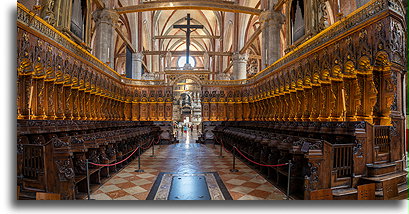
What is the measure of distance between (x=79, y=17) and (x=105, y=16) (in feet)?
10.3

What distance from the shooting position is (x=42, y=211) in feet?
10.4

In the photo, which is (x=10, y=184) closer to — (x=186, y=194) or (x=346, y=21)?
(x=186, y=194)

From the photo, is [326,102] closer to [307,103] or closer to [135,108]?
[307,103]

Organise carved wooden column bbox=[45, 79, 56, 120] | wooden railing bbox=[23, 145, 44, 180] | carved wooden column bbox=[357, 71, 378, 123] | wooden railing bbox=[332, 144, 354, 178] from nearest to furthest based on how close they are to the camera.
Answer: wooden railing bbox=[23, 145, 44, 180] < wooden railing bbox=[332, 144, 354, 178] < carved wooden column bbox=[357, 71, 378, 123] < carved wooden column bbox=[45, 79, 56, 120]

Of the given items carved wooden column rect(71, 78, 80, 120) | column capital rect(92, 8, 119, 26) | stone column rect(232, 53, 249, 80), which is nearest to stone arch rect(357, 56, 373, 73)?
carved wooden column rect(71, 78, 80, 120)

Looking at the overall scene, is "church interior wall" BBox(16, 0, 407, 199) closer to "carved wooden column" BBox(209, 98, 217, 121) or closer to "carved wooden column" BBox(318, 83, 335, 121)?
"carved wooden column" BBox(318, 83, 335, 121)

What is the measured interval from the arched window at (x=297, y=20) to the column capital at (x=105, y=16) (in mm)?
10599

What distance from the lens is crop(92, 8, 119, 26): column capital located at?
1349cm

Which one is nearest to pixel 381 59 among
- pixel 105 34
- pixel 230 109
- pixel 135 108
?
pixel 230 109

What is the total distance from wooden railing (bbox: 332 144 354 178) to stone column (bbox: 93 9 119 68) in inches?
510

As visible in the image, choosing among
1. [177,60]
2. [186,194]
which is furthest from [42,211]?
[177,60]

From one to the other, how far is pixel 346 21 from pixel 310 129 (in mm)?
2912

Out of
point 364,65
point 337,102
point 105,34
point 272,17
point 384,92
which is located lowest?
point 337,102

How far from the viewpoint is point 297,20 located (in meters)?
10.3
